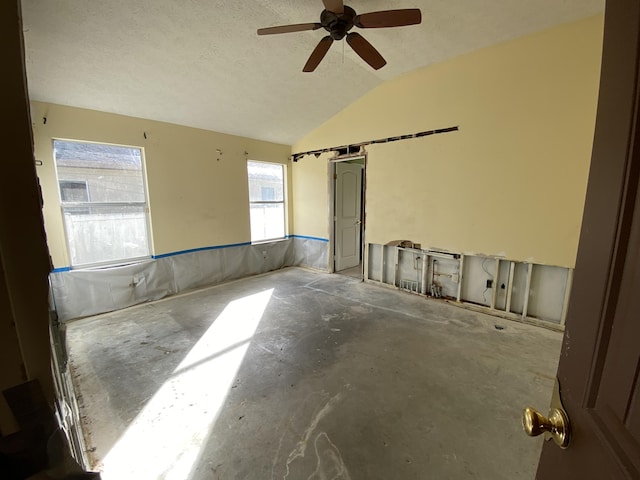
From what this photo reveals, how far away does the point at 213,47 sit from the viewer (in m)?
2.72

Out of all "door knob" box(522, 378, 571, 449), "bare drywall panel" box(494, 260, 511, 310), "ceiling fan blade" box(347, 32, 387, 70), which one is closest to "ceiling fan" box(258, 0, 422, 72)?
"ceiling fan blade" box(347, 32, 387, 70)

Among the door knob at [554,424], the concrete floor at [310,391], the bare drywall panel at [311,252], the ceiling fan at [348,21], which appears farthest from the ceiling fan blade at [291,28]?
the bare drywall panel at [311,252]

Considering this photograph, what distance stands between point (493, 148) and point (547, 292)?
1.77 metres

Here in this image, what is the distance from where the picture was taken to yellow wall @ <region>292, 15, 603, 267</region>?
271 cm

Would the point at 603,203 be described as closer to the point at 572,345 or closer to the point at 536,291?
the point at 572,345

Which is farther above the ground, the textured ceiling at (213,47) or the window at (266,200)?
the textured ceiling at (213,47)

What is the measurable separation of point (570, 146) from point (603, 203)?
10.2 ft

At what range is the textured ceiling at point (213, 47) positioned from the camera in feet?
7.47

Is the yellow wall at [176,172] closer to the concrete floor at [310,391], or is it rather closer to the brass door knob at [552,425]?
the concrete floor at [310,391]

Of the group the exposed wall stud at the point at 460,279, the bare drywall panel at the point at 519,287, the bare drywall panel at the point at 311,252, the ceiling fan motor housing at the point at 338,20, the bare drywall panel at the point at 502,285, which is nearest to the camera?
the ceiling fan motor housing at the point at 338,20

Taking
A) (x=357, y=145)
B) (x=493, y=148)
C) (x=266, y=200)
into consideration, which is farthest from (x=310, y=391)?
(x=266, y=200)

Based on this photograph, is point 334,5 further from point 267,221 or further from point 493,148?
point 267,221

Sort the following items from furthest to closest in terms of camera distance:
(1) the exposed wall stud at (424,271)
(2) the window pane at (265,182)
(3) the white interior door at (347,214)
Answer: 1. (3) the white interior door at (347,214)
2. (2) the window pane at (265,182)
3. (1) the exposed wall stud at (424,271)

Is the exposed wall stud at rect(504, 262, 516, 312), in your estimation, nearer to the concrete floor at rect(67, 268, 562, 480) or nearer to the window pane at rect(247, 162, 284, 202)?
the concrete floor at rect(67, 268, 562, 480)
